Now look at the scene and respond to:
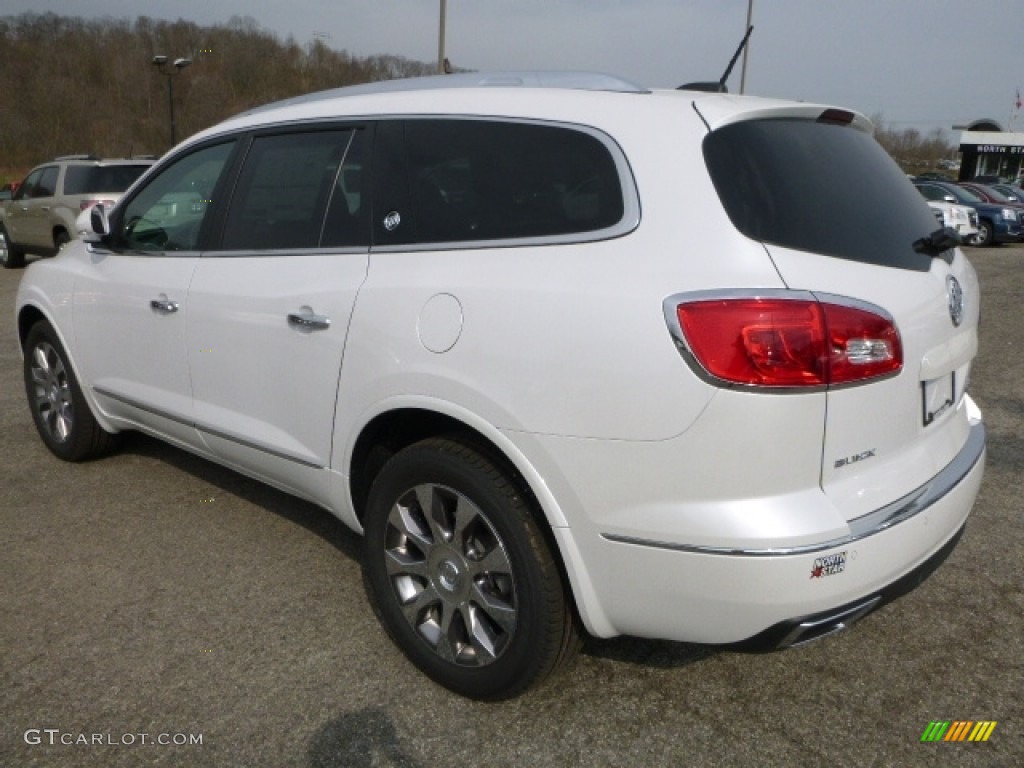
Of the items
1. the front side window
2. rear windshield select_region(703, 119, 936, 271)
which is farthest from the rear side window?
rear windshield select_region(703, 119, 936, 271)

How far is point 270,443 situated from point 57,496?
1.69m

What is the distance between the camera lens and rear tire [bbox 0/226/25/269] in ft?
48.0

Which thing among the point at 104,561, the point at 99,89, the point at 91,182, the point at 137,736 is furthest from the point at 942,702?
the point at 99,89

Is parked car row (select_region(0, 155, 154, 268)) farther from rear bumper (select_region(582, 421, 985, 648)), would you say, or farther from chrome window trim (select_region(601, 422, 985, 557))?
chrome window trim (select_region(601, 422, 985, 557))

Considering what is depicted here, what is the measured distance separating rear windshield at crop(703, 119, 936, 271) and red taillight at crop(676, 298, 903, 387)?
20cm

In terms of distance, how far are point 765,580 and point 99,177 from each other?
1276cm

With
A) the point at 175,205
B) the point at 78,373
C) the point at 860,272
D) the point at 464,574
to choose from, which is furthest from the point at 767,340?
the point at 78,373

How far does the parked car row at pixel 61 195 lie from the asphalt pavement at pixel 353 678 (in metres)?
9.66

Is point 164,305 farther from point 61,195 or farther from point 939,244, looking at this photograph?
point 61,195

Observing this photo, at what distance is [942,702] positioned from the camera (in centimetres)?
256

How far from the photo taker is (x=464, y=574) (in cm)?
252

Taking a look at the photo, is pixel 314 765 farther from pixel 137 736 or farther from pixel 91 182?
pixel 91 182

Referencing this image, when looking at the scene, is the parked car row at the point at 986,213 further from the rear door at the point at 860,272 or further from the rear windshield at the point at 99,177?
the rear door at the point at 860,272

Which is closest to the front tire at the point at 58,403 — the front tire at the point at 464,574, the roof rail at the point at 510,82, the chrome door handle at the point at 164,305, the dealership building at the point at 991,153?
the chrome door handle at the point at 164,305
